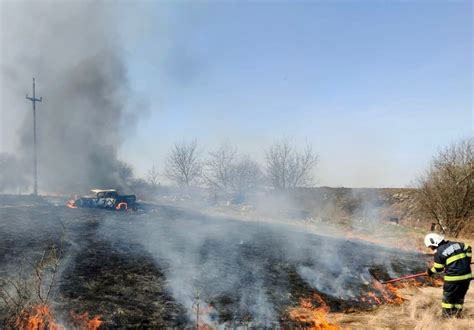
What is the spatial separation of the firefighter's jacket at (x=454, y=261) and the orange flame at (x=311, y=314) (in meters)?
2.66

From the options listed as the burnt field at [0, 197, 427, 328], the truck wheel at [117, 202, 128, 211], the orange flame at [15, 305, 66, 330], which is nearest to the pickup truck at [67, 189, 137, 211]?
the truck wheel at [117, 202, 128, 211]

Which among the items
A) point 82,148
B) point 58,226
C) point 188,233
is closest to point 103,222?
point 58,226

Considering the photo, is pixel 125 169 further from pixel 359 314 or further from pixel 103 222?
pixel 359 314

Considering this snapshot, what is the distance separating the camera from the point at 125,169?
43.5 meters

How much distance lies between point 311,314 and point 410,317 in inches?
89.2

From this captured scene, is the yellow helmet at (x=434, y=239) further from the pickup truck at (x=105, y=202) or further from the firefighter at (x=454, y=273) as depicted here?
the pickup truck at (x=105, y=202)

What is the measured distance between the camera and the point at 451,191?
1997 cm

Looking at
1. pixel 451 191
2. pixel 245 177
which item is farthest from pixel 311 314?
pixel 245 177

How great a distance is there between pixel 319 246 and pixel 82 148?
3390cm

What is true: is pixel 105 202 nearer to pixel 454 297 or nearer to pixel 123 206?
pixel 123 206

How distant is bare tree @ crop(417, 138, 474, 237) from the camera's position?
19.6m

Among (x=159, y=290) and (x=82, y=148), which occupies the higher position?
(x=82, y=148)

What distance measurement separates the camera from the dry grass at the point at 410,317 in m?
6.52

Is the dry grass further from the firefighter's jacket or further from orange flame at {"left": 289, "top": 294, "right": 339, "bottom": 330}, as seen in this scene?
the firefighter's jacket
